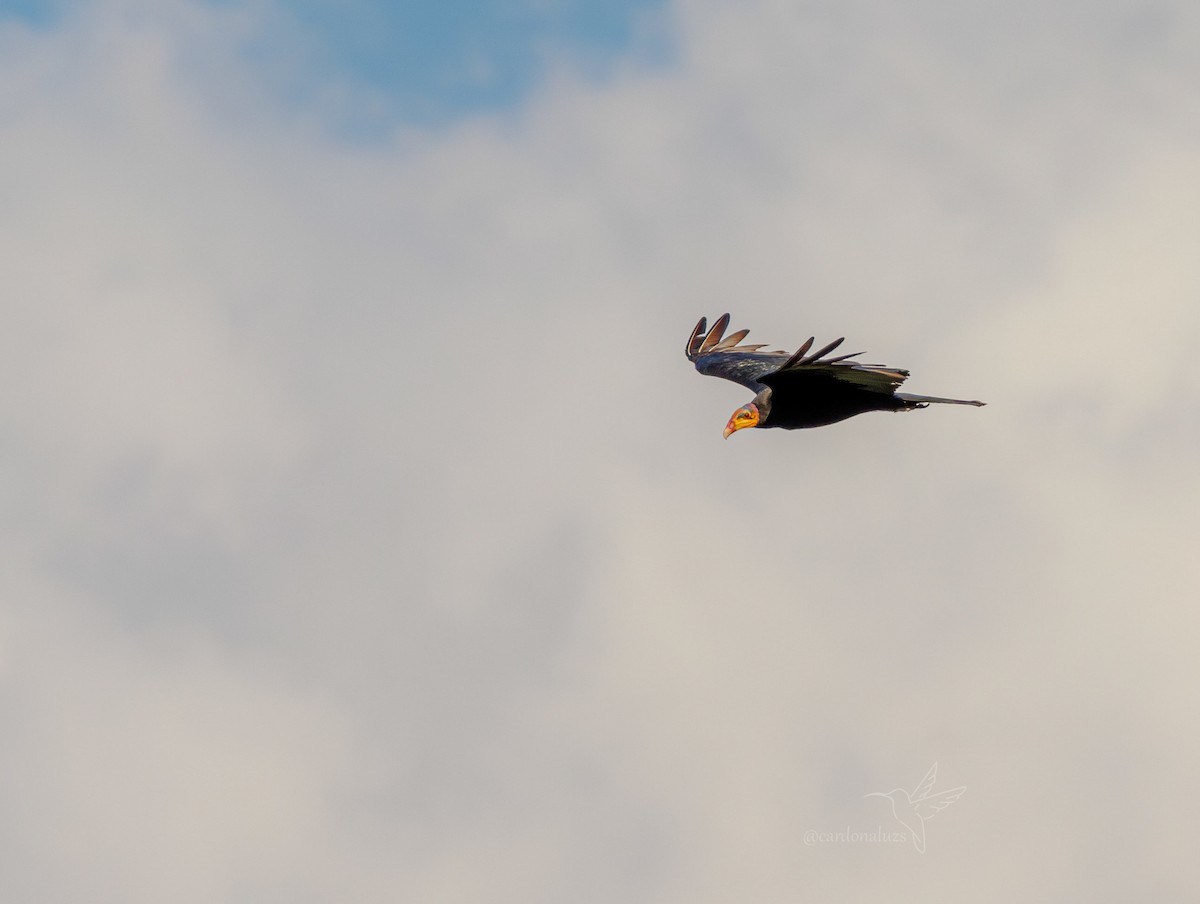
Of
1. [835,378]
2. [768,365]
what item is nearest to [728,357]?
[768,365]

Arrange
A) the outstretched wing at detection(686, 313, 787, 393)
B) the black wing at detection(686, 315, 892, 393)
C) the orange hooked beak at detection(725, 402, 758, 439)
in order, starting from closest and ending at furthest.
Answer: the black wing at detection(686, 315, 892, 393) → the orange hooked beak at detection(725, 402, 758, 439) → the outstretched wing at detection(686, 313, 787, 393)

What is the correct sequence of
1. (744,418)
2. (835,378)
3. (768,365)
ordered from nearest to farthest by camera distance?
(835,378)
(744,418)
(768,365)

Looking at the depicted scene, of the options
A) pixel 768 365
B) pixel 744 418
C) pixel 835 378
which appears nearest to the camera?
pixel 835 378

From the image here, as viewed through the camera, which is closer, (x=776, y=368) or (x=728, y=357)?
(x=776, y=368)

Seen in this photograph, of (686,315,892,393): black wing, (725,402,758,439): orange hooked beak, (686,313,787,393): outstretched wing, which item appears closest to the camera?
(686,315,892,393): black wing

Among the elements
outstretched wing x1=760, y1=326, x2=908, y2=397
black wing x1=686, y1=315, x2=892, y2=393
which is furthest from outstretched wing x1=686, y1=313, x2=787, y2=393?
outstretched wing x1=760, y1=326, x2=908, y2=397

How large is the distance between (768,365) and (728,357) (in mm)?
1277

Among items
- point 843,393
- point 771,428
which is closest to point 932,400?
point 843,393

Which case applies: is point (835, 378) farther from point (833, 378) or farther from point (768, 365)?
point (768, 365)

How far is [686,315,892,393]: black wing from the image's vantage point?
25531 mm

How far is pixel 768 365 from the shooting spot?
3284cm

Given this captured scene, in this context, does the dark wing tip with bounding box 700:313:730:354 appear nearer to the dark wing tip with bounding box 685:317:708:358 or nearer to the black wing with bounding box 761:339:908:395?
the dark wing tip with bounding box 685:317:708:358

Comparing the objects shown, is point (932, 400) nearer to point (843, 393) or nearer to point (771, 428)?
point (843, 393)

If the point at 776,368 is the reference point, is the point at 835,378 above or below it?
below
